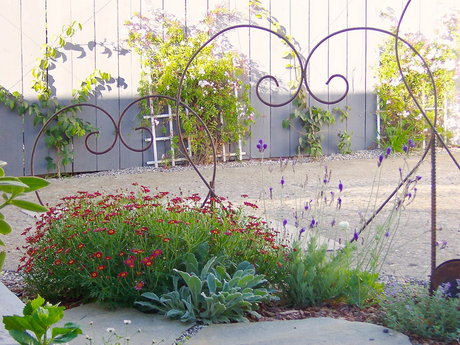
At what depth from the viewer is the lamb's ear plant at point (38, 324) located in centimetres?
113

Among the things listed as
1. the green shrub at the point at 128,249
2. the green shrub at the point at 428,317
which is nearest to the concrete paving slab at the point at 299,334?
the green shrub at the point at 428,317

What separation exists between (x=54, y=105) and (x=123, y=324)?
4.51 meters

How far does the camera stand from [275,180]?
554 centimetres

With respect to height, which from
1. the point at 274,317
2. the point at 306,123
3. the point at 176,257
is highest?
the point at 306,123

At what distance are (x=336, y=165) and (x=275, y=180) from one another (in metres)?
1.30

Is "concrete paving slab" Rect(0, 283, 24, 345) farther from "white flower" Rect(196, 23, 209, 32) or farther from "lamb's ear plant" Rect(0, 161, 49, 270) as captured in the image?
"white flower" Rect(196, 23, 209, 32)

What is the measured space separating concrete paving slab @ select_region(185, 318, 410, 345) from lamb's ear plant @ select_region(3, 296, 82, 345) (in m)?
0.61

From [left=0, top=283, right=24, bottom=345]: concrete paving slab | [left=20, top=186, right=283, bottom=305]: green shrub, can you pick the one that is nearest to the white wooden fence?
[left=20, top=186, right=283, bottom=305]: green shrub

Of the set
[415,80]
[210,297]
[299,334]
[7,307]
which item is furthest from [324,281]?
[415,80]

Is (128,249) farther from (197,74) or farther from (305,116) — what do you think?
(305,116)

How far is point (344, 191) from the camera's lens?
4.84 meters

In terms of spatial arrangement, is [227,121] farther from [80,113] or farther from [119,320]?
[119,320]

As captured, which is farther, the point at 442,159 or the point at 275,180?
the point at 442,159

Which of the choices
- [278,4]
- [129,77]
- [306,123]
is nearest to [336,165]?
[306,123]
